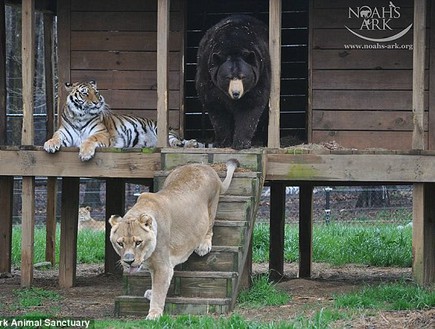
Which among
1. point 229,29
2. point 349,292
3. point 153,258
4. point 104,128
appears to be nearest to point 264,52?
point 229,29

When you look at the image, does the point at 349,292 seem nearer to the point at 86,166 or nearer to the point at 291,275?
the point at 86,166

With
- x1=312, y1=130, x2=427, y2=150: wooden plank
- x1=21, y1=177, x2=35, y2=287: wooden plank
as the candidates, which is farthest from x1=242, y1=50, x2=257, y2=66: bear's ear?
x1=21, y1=177, x2=35, y2=287: wooden plank

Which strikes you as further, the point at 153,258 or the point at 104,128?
the point at 104,128

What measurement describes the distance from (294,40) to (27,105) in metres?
3.75

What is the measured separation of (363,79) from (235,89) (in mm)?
1883

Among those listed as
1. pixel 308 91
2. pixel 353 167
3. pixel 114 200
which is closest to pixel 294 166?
pixel 353 167

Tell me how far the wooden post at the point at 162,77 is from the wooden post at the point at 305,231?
333 cm

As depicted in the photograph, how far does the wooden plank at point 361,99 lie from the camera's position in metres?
10.9

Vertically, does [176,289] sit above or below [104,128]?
below

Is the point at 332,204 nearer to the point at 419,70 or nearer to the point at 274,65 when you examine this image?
the point at 274,65

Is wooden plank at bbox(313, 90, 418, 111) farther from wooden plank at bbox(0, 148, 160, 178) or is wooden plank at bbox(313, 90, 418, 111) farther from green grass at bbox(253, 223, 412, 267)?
green grass at bbox(253, 223, 412, 267)

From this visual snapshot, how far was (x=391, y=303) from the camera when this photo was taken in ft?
27.5

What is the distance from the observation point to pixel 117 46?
11.4m

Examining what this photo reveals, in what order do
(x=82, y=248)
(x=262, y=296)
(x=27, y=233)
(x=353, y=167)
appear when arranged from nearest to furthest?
(x=262, y=296), (x=353, y=167), (x=27, y=233), (x=82, y=248)
